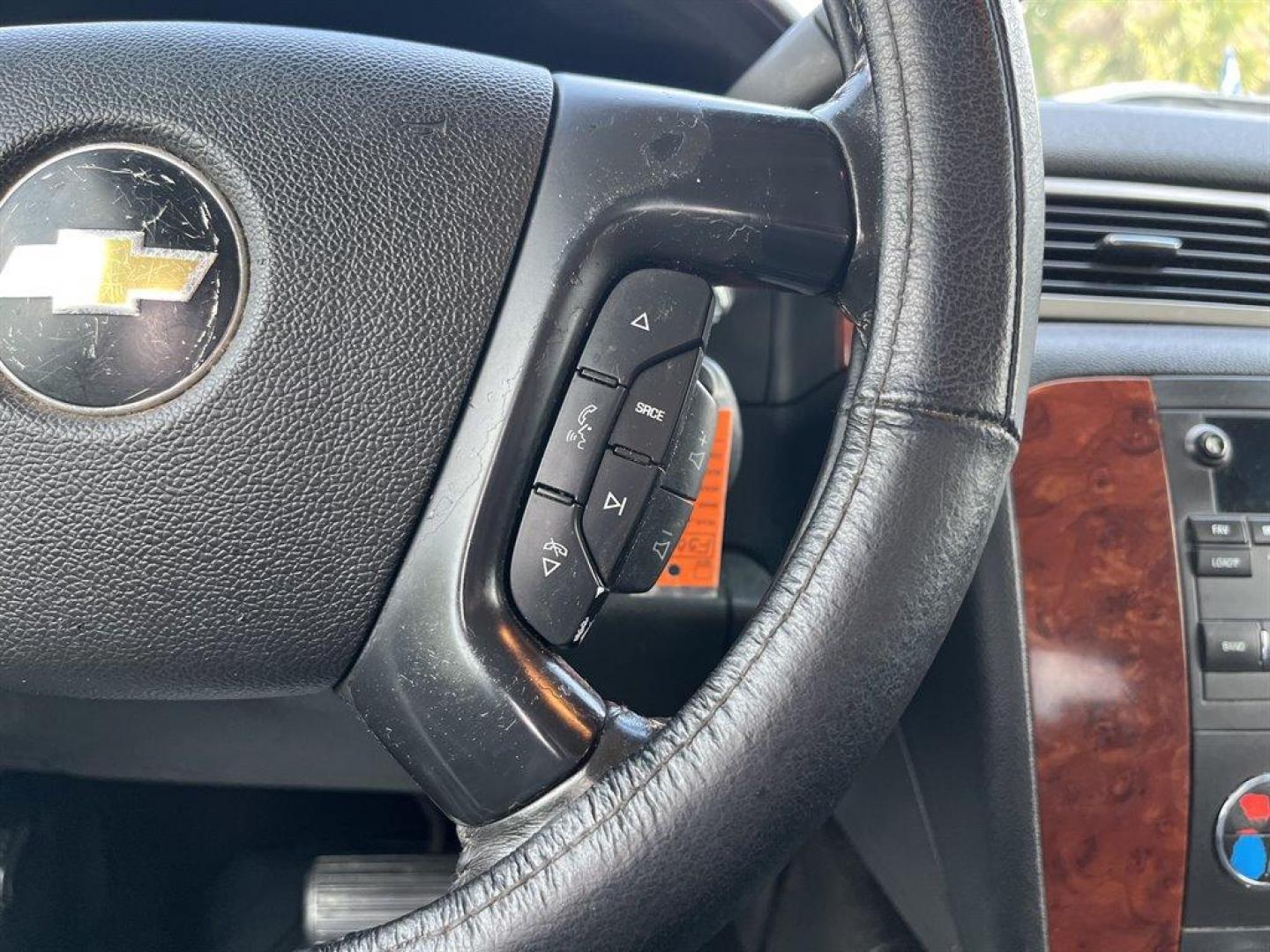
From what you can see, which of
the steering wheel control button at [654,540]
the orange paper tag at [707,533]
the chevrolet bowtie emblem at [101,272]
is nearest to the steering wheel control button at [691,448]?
the steering wheel control button at [654,540]

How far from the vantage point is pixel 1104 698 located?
92cm

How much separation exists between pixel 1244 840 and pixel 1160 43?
37.5 inches

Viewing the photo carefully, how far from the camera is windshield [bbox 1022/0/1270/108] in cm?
131

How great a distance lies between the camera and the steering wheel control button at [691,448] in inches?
25.4

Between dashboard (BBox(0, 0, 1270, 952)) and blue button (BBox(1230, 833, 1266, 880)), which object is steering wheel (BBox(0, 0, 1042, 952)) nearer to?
dashboard (BBox(0, 0, 1270, 952))

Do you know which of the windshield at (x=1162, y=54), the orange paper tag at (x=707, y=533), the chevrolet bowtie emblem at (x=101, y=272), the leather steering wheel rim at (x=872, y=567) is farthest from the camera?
the windshield at (x=1162, y=54)

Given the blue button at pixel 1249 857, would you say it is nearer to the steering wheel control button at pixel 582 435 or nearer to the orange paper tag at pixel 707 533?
the orange paper tag at pixel 707 533

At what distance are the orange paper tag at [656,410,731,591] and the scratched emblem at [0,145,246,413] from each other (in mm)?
509

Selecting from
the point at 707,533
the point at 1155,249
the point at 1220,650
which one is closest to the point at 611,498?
the point at 707,533

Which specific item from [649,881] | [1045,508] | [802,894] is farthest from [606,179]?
[802,894]

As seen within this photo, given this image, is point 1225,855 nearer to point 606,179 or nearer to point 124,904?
point 606,179

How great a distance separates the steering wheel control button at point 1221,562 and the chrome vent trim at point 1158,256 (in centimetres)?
23

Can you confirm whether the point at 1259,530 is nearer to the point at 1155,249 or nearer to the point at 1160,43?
the point at 1155,249

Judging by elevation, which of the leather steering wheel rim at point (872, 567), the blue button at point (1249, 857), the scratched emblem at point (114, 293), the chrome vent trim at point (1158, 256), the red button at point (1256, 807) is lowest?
the blue button at point (1249, 857)
